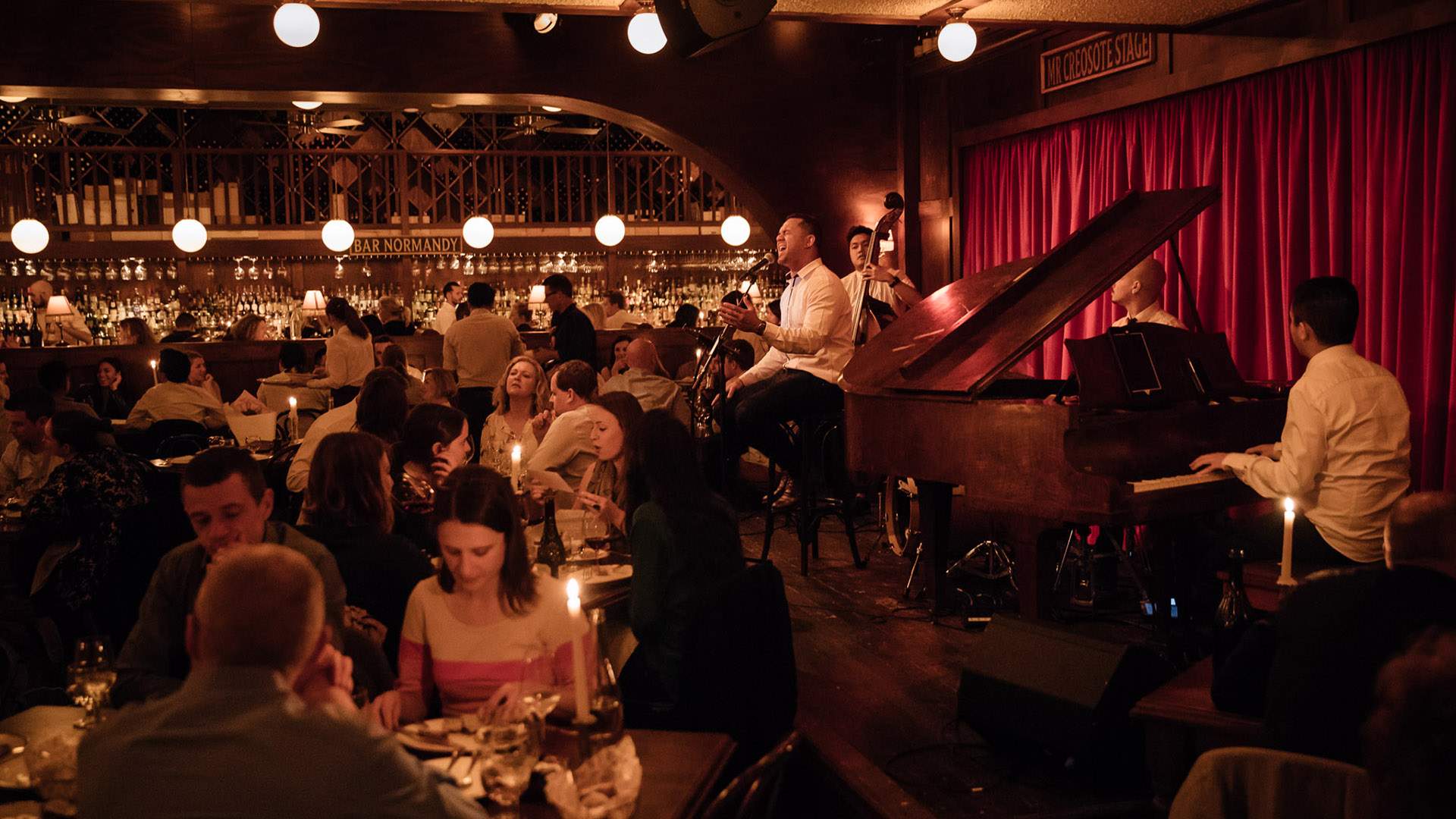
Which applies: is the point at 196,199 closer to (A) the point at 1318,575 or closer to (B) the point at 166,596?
(B) the point at 166,596

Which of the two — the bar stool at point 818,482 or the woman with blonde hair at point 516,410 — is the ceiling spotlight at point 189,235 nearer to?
the woman with blonde hair at point 516,410

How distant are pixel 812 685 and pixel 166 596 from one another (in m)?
2.46

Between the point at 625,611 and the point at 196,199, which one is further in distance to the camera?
the point at 196,199

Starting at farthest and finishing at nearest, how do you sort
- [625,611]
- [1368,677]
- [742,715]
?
[625,611], [742,715], [1368,677]

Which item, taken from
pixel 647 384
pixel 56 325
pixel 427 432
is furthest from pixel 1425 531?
pixel 56 325

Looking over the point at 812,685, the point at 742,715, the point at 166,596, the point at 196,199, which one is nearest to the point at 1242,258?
the point at 812,685

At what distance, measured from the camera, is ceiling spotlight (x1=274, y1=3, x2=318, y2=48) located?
5.46 m

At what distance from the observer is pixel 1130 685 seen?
3.45 metres

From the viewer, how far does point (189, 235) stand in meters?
10.3

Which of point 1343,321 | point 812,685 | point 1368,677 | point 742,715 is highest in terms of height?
point 1343,321

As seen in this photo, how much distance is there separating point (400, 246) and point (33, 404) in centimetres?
751

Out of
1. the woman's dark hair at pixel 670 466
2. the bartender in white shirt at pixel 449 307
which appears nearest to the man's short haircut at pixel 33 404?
the woman's dark hair at pixel 670 466

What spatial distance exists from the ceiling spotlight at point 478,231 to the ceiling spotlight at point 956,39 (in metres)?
5.65

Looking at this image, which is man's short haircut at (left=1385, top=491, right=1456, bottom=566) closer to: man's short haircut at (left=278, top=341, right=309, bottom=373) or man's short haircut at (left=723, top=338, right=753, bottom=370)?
man's short haircut at (left=723, top=338, right=753, bottom=370)
